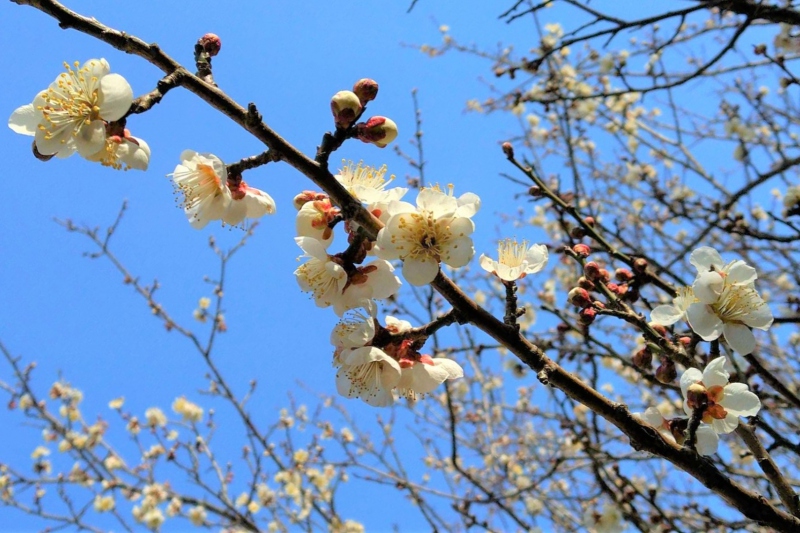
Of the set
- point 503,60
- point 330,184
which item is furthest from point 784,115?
point 330,184

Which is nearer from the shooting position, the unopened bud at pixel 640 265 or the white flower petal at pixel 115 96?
the white flower petal at pixel 115 96

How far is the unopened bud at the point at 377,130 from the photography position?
1307 mm

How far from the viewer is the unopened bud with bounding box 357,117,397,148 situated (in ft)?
4.29

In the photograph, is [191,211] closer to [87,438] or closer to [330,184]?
[330,184]

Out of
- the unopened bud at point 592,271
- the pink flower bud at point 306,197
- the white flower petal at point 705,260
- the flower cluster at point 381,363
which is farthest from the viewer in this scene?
the unopened bud at point 592,271

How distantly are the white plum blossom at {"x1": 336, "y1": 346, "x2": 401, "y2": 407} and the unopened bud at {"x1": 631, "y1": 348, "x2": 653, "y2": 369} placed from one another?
0.77m

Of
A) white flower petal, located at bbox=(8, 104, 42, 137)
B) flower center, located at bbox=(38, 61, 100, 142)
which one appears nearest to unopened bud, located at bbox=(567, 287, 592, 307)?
flower center, located at bbox=(38, 61, 100, 142)

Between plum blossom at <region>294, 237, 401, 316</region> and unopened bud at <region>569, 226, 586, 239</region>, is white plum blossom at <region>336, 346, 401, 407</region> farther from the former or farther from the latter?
unopened bud at <region>569, 226, 586, 239</region>

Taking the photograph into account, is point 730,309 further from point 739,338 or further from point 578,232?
point 578,232

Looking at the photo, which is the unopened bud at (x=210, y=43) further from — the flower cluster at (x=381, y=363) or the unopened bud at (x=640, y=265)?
the unopened bud at (x=640, y=265)

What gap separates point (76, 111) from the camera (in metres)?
1.32

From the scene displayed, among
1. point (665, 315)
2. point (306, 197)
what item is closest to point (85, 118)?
point (306, 197)

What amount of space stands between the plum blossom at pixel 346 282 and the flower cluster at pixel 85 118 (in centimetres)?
48

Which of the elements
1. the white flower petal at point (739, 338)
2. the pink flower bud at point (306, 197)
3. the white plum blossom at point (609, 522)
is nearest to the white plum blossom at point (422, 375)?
the pink flower bud at point (306, 197)
